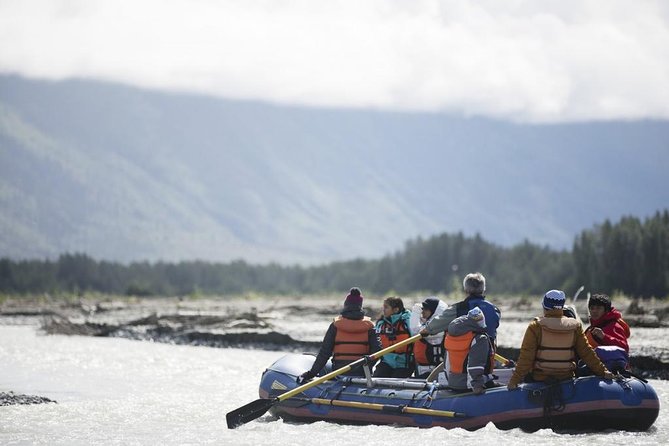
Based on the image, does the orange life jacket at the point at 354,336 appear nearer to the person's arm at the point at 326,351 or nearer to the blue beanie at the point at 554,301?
the person's arm at the point at 326,351

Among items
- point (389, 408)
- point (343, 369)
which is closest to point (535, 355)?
point (389, 408)

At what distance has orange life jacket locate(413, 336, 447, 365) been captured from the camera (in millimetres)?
21859

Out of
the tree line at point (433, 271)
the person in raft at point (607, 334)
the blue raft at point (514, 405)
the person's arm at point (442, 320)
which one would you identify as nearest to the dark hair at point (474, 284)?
the person's arm at point (442, 320)

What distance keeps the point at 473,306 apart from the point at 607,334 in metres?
2.25

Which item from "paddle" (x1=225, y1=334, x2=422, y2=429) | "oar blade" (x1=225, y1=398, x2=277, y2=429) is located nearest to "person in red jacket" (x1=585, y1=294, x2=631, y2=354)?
"paddle" (x1=225, y1=334, x2=422, y2=429)

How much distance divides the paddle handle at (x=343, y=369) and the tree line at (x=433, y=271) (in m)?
50.2

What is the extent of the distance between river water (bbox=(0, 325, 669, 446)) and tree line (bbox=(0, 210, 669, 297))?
37036 millimetres

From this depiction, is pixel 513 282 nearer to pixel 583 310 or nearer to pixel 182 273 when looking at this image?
pixel 583 310

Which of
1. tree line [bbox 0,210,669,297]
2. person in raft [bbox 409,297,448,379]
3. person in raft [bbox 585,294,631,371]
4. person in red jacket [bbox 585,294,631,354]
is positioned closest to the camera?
person in raft [bbox 585,294,631,371]

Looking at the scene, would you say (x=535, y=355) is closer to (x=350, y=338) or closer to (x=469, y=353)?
(x=469, y=353)

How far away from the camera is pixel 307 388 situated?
2205 cm

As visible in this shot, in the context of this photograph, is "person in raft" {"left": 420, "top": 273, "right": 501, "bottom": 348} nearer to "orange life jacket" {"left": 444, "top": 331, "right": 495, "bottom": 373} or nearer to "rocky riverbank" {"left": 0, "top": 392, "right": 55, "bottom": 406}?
"orange life jacket" {"left": 444, "top": 331, "right": 495, "bottom": 373}

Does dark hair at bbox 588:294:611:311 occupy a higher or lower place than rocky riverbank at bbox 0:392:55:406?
higher

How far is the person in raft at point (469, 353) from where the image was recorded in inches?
768
